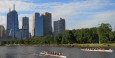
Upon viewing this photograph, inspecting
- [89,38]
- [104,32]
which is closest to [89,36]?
[89,38]

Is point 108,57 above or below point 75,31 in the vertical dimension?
below

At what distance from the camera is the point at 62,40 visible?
534ft

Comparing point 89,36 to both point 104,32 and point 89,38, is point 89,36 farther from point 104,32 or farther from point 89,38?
point 104,32

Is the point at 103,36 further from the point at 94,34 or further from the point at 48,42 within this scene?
the point at 48,42

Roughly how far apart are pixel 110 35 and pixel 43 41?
2770 inches

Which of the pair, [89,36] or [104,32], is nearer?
[104,32]

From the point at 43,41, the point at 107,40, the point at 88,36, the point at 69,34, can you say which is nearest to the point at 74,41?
the point at 69,34

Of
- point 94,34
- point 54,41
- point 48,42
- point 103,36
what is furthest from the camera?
point 48,42

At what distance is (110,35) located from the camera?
435ft

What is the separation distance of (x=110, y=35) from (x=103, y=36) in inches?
136

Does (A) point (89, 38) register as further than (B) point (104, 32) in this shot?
Yes

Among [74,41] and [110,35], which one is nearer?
[110,35]

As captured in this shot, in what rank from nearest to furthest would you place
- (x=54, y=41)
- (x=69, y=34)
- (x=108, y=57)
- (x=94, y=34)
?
(x=108, y=57), (x=94, y=34), (x=69, y=34), (x=54, y=41)

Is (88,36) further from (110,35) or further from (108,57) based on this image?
(108,57)
